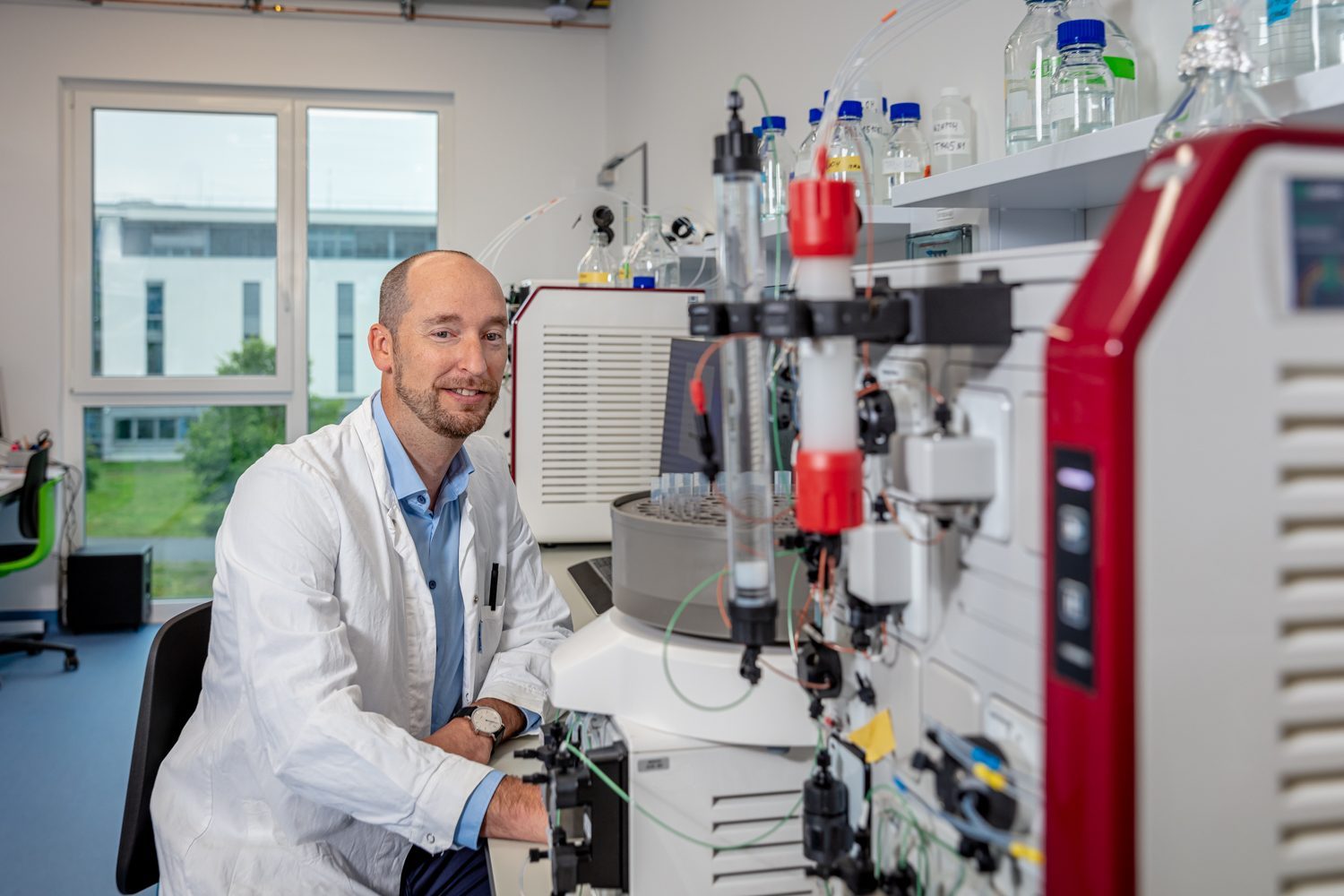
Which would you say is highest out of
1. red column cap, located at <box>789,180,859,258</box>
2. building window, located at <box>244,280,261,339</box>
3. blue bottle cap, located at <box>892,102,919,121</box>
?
building window, located at <box>244,280,261,339</box>

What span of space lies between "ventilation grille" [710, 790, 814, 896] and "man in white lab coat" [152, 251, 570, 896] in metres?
0.31

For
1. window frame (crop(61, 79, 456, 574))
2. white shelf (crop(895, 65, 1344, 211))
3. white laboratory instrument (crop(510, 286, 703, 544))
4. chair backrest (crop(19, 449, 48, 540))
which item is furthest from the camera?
window frame (crop(61, 79, 456, 574))

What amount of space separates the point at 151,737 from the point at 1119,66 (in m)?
1.50

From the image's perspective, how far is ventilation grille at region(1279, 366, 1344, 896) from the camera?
51 cm

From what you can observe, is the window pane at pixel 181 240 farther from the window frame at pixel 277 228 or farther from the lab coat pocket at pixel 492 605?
the lab coat pocket at pixel 492 605

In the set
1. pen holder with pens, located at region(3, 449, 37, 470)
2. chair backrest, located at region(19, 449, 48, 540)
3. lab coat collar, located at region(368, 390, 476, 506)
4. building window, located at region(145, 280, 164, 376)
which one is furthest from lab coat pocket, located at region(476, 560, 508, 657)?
building window, located at region(145, 280, 164, 376)

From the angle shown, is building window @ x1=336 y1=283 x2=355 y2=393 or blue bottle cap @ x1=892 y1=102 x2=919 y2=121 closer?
blue bottle cap @ x1=892 y1=102 x2=919 y2=121

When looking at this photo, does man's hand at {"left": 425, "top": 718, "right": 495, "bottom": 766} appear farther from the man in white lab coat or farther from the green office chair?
the green office chair

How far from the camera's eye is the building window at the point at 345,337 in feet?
16.4

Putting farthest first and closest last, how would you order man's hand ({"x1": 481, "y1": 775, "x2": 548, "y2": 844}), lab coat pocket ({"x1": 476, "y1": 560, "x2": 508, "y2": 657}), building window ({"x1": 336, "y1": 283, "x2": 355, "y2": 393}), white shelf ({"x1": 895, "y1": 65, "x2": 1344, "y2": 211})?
building window ({"x1": 336, "y1": 283, "x2": 355, "y2": 393}), lab coat pocket ({"x1": 476, "y1": 560, "x2": 508, "y2": 657}), man's hand ({"x1": 481, "y1": 775, "x2": 548, "y2": 844}), white shelf ({"x1": 895, "y1": 65, "x2": 1344, "y2": 211})

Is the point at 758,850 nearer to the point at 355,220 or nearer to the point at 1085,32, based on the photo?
the point at 1085,32

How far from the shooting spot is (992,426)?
2.13 feet

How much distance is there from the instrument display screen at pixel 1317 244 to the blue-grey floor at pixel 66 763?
8.61 ft

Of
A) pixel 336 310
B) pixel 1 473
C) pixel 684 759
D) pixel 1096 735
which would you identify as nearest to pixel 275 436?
pixel 336 310
